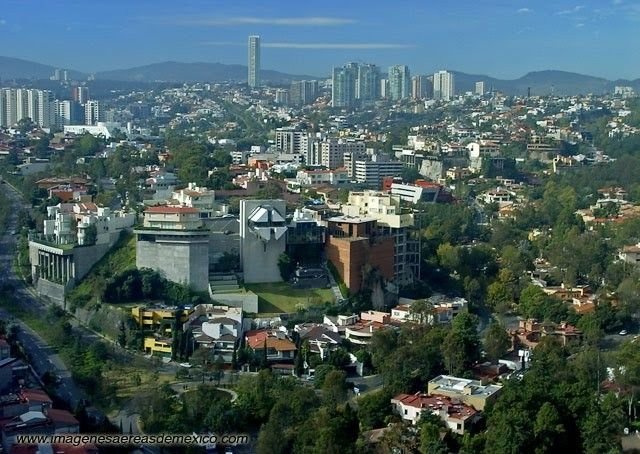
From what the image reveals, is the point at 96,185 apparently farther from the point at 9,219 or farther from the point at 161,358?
the point at 161,358

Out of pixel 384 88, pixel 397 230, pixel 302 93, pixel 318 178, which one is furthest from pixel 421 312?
pixel 384 88

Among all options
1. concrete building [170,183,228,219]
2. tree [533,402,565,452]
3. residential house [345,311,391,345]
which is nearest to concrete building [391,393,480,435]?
tree [533,402,565,452]

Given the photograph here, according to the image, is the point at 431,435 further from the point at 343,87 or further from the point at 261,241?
the point at 343,87

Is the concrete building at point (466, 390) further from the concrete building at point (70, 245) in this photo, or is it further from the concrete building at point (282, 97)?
the concrete building at point (282, 97)

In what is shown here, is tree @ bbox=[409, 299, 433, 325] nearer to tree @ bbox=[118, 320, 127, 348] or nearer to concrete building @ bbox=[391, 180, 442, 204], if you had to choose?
tree @ bbox=[118, 320, 127, 348]

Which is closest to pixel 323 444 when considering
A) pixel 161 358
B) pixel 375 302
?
pixel 161 358

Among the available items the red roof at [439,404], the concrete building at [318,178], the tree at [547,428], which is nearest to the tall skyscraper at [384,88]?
the concrete building at [318,178]

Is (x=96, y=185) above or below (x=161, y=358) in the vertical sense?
above
